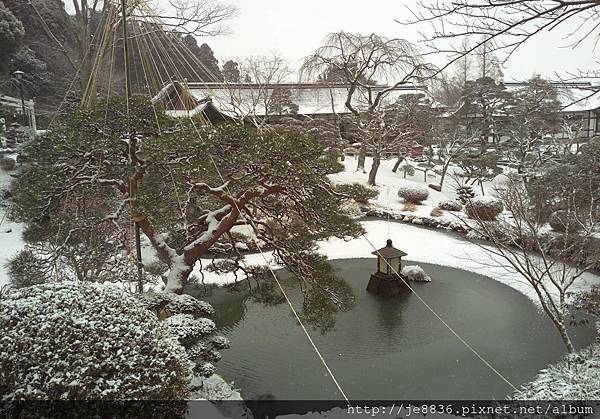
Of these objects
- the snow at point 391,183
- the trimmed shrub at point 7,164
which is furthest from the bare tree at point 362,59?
the trimmed shrub at point 7,164

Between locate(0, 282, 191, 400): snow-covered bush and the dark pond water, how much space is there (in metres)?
1.74

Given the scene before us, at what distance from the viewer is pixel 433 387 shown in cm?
407

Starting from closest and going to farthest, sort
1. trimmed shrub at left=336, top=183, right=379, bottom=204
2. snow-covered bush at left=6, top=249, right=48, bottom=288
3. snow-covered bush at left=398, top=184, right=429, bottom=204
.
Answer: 1. snow-covered bush at left=6, top=249, right=48, bottom=288
2. trimmed shrub at left=336, top=183, right=379, bottom=204
3. snow-covered bush at left=398, top=184, right=429, bottom=204

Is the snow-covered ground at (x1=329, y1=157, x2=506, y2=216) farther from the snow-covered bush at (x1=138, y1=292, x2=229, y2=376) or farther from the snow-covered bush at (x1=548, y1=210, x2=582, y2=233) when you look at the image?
the snow-covered bush at (x1=138, y1=292, x2=229, y2=376)

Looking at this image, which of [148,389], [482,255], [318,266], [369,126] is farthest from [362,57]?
[148,389]

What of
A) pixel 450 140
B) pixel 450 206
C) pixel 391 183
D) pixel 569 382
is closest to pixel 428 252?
pixel 450 206

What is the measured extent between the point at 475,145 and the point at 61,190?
15.7 meters

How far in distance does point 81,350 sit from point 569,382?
366cm

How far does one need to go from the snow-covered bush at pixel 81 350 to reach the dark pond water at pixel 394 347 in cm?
174

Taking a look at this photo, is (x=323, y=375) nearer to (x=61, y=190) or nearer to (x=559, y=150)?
(x=61, y=190)

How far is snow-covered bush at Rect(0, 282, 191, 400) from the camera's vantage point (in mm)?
2209

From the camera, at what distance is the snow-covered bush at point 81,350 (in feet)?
7.25

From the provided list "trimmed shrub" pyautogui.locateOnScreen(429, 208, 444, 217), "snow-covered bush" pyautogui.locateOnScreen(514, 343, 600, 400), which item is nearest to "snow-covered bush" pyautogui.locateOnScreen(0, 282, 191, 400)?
"snow-covered bush" pyautogui.locateOnScreen(514, 343, 600, 400)

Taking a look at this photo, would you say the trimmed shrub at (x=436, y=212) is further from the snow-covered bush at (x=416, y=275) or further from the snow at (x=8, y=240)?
the snow at (x=8, y=240)
